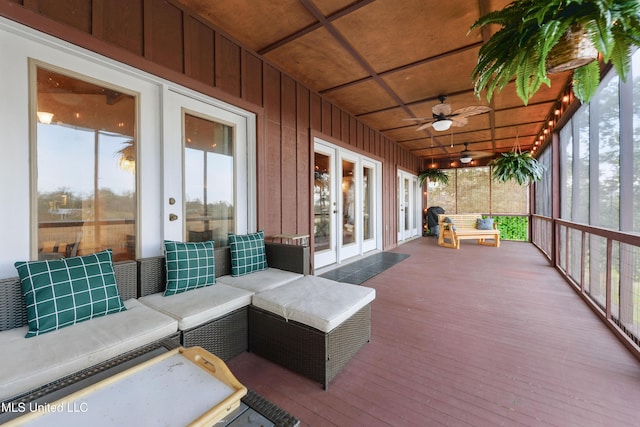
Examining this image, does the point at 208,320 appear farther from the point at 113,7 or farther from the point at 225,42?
the point at 225,42

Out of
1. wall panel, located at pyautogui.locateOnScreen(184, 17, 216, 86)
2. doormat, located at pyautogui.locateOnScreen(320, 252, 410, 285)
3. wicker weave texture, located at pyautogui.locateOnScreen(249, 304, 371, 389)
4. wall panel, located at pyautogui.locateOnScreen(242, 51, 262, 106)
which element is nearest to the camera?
wicker weave texture, located at pyautogui.locateOnScreen(249, 304, 371, 389)

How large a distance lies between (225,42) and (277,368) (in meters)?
3.10

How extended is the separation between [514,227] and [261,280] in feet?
28.5

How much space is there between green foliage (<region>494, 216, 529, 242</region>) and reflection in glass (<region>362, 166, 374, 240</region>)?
4.99m

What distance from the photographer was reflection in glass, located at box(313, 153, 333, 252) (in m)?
4.37

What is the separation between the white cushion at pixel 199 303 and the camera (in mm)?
1649

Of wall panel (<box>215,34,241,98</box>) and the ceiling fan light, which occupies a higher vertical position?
wall panel (<box>215,34,241,98</box>)

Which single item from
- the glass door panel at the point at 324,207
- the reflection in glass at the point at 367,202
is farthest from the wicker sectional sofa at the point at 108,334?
the reflection in glass at the point at 367,202

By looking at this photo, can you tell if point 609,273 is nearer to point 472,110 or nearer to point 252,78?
point 472,110

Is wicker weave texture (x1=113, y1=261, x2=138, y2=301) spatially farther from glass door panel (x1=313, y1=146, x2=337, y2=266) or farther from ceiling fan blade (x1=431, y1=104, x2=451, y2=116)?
ceiling fan blade (x1=431, y1=104, x2=451, y2=116)

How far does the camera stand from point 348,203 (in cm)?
517

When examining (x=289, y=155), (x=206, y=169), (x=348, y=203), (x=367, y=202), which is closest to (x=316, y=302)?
(x=206, y=169)

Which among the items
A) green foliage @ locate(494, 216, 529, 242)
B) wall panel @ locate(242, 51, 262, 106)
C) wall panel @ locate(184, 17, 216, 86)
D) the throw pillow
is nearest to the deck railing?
the throw pillow

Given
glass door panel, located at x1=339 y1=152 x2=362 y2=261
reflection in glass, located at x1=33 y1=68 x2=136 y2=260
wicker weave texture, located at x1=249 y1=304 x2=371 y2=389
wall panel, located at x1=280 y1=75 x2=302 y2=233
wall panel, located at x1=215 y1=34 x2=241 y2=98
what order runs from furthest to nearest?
glass door panel, located at x1=339 y1=152 x2=362 y2=261, wall panel, located at x1=280 y1=75 x2=302 y2=233, wall panel, located at x1=215 y1=34 x2=241 y2=98, reflection in glass, located at x1=33 y1=68 x2=136 y2=260, wicker weave texture, located at x1=249 y1=304 x2=371 y2=389
